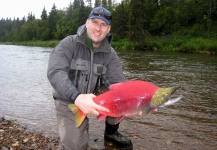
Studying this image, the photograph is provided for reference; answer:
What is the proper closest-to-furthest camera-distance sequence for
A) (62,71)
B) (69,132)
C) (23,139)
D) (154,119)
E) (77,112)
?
(77,112) → (62,71) → (69,132) → (23,139) → (154,119)

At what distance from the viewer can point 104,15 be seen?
3418 mm

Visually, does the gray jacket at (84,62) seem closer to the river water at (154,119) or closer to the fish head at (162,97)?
the fish head at (162,97)

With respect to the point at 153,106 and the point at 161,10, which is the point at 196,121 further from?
the point at 161,10

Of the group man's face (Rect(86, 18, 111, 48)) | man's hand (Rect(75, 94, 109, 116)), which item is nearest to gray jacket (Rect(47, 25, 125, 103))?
man's face (Rect(86, 18, 111, 48))

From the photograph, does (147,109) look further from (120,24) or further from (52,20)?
(52,20)

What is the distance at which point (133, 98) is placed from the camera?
259 cm

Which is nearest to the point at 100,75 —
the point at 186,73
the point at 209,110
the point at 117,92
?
the point at 117,92

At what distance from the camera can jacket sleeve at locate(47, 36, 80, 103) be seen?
2.67 metres

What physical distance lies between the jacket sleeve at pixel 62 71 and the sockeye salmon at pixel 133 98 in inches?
13.7

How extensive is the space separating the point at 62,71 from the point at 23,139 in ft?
7.59

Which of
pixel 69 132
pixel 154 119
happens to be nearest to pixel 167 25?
pixel 154 119

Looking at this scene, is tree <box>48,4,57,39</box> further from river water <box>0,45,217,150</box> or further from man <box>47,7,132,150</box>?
man <box>47,7,132,150</box>

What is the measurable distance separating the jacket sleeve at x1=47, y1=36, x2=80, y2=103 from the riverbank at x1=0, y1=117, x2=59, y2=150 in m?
1.64

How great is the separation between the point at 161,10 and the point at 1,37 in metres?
116
